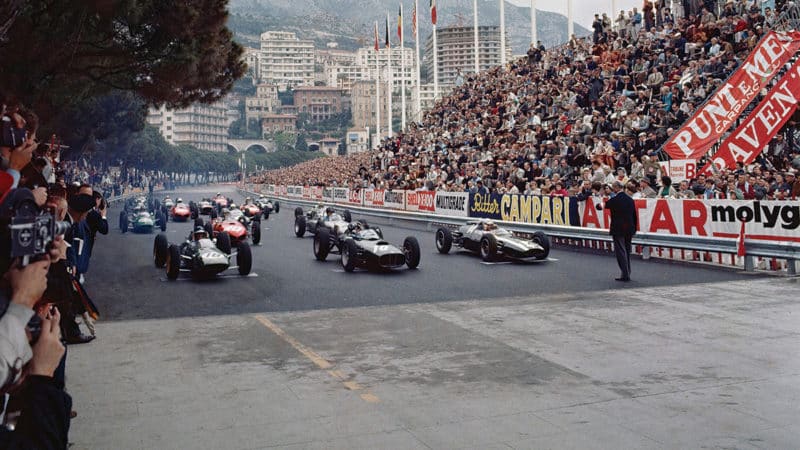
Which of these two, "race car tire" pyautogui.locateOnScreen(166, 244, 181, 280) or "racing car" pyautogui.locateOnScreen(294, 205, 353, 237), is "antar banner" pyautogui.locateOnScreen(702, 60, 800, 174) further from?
"race car tire" pyautogui.locateOnScreen(166, 244, 181, 280)

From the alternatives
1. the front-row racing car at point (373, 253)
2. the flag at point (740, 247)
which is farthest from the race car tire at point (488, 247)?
the flag at point (740, 247)

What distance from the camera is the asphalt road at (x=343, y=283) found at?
12.0m

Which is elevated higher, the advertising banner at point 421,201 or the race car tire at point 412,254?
the advertising banner at point 421,201

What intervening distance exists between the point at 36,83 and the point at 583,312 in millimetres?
14489

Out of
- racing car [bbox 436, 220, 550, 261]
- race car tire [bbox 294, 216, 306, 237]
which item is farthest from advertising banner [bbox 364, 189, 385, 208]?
racing car [bbox 436, 220, 550, 261]

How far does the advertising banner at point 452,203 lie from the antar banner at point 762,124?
9.29m

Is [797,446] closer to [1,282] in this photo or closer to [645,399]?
[645,399]

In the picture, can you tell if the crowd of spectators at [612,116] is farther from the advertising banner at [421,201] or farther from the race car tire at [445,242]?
the race car tire at [445,242]

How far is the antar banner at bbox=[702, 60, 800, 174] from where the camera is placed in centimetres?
1970

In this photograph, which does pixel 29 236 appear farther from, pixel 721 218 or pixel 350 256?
pixel 721 218

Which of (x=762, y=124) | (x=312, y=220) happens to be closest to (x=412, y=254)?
(x=762, y=124)

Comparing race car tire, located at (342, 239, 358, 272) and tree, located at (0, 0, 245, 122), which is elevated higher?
tree, located at (0, 0, 245, 122)

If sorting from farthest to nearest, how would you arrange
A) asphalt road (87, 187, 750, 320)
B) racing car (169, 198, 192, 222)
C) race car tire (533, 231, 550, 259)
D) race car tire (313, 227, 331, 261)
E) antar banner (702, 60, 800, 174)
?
racing car (169, 198, 192, 222) → antar banner (702, 60, 800, 174) → race car tire (313, 227, 331, 261) → race car tire (533, 231, 550, 259) → asphalt road (87, 187, 750, 320)

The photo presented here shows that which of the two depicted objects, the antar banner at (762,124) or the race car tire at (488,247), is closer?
the race car tire at (488,247)
